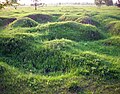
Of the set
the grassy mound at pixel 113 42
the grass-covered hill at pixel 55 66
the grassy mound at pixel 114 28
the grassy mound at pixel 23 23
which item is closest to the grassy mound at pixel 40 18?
the grassy mound at pixel 23 23

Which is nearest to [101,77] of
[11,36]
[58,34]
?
[11,36]

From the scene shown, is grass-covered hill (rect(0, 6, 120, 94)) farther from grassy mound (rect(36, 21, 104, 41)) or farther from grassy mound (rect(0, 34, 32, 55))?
grassy mound (rect(36, 21, 104, 41))

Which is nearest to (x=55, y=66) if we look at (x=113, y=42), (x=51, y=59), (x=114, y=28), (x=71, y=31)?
(x=51, y=59)

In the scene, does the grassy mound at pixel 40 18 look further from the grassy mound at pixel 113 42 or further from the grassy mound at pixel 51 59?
the grassy mound at pixel 51 59

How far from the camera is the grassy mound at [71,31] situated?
2278cm

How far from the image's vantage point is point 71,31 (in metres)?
24.0

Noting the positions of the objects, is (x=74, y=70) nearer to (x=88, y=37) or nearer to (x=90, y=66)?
(x=90, y=66)

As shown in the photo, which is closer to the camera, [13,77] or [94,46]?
[13,77]

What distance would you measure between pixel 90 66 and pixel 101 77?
4.43 feet

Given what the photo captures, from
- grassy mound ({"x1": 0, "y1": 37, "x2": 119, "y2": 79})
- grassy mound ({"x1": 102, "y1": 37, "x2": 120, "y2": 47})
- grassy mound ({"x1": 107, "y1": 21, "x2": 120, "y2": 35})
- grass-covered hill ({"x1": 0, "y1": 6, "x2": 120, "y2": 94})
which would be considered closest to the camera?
grass-covered hill ({"x1": 0, "y1": 6, "x2": 120, "y2": 94})

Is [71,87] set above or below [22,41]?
below

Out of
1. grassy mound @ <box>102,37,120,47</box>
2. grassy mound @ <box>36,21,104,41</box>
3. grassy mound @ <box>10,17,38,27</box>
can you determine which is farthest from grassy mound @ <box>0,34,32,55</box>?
grassy mound @ <box>10,17,38,27</box>

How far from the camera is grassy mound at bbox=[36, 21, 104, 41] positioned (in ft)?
74.7

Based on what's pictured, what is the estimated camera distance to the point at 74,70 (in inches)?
581
